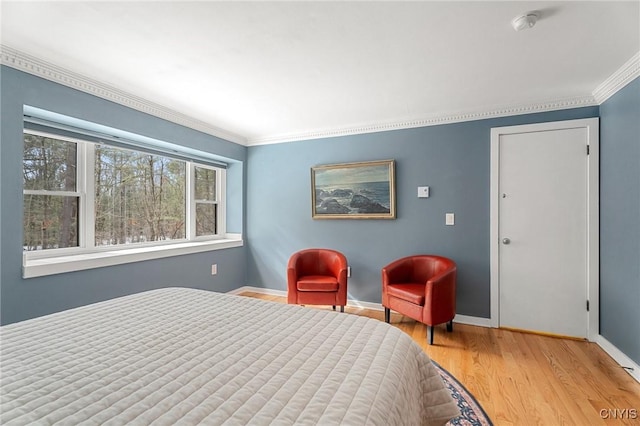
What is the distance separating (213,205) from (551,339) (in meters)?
4.37

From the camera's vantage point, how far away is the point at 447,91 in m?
2.68

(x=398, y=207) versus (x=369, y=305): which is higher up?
(x=398, y=207)

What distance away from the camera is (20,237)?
2035mm

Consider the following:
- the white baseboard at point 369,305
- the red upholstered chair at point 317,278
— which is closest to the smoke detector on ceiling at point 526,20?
the red upholstered chair at point 317,278

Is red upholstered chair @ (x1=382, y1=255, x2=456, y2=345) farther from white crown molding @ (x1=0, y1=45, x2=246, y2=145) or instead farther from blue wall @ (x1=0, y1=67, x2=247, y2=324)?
white crown molding @ (x1=0, y1=45, x2=246, y2=145)

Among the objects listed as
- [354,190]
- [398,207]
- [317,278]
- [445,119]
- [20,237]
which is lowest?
[317,278]

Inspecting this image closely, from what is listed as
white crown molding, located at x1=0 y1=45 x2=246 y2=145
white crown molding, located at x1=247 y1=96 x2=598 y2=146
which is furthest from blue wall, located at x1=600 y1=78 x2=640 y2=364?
white crown molding, located at x1=0 y1=45 x2=246 y2=145

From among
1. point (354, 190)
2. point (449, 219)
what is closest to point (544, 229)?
point (449, 219)

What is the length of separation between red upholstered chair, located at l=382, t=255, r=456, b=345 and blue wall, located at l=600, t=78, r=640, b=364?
123 centimetres

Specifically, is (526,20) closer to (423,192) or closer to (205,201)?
(423,192)

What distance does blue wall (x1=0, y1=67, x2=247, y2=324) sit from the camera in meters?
1.97

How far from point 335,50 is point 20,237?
8.51 feet

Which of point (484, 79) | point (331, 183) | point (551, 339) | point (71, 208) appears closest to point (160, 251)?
point (71, 208)

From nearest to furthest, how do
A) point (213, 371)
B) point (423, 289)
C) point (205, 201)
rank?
point (213, 371) → point (423, 289) → point (205, 201)
